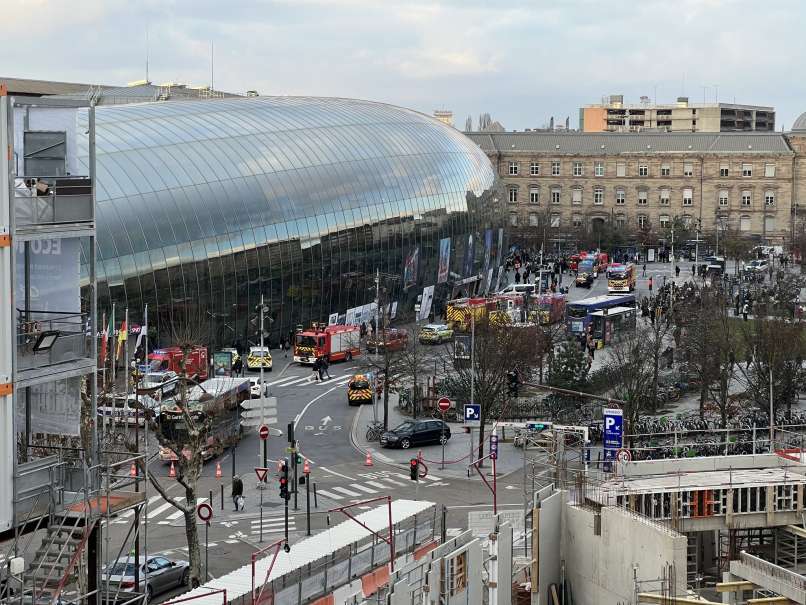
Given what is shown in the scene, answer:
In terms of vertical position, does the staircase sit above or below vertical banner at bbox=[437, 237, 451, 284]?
below

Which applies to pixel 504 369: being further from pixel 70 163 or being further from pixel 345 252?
pixel 70 163

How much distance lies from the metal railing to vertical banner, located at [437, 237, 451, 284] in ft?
259

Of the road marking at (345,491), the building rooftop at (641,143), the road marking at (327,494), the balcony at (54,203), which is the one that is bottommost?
the road marking at (327,494)

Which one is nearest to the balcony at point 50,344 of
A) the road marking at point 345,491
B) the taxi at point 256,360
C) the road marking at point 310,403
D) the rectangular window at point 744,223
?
the road marking at point 345,491

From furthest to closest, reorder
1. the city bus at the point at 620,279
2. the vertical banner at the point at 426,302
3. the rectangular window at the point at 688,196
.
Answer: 1. the rectangular window at the point at 688,196
2. the city bus at the point at 620,279
3. the vertical banner at the point at 426,302

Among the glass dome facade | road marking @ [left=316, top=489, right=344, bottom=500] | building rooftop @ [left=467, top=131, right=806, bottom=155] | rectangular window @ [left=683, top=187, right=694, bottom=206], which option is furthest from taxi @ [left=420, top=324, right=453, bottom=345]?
rectangular window @ [left=683, top=187, right=694, bottom=206]

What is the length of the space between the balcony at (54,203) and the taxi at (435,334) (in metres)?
60.6

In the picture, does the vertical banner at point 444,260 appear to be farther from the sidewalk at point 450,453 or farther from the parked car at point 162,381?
the parked car at point 162,381

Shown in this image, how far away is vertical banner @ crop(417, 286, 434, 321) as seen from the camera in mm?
95044

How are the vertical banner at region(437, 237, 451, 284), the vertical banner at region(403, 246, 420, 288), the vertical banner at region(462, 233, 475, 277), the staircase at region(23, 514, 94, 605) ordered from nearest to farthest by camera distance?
the staircase at region(23, 514, 94, 605) → the vertical banner at region(403, 246, 420, 288) → the vertical banner at region(437, 237, 451, 284) → the vertical banner at region(462, 233, 475, 277)

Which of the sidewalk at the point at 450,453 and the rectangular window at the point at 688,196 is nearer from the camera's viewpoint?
the sidewalk at the point at 450,453

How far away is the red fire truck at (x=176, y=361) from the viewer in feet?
210

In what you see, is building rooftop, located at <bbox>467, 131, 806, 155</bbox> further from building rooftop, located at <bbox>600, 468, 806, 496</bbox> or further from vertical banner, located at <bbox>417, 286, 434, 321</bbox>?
building rooftop, located at <bbox>600, 468, 806, 496</bbox>

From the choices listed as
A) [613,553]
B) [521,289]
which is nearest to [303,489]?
[613,553]
